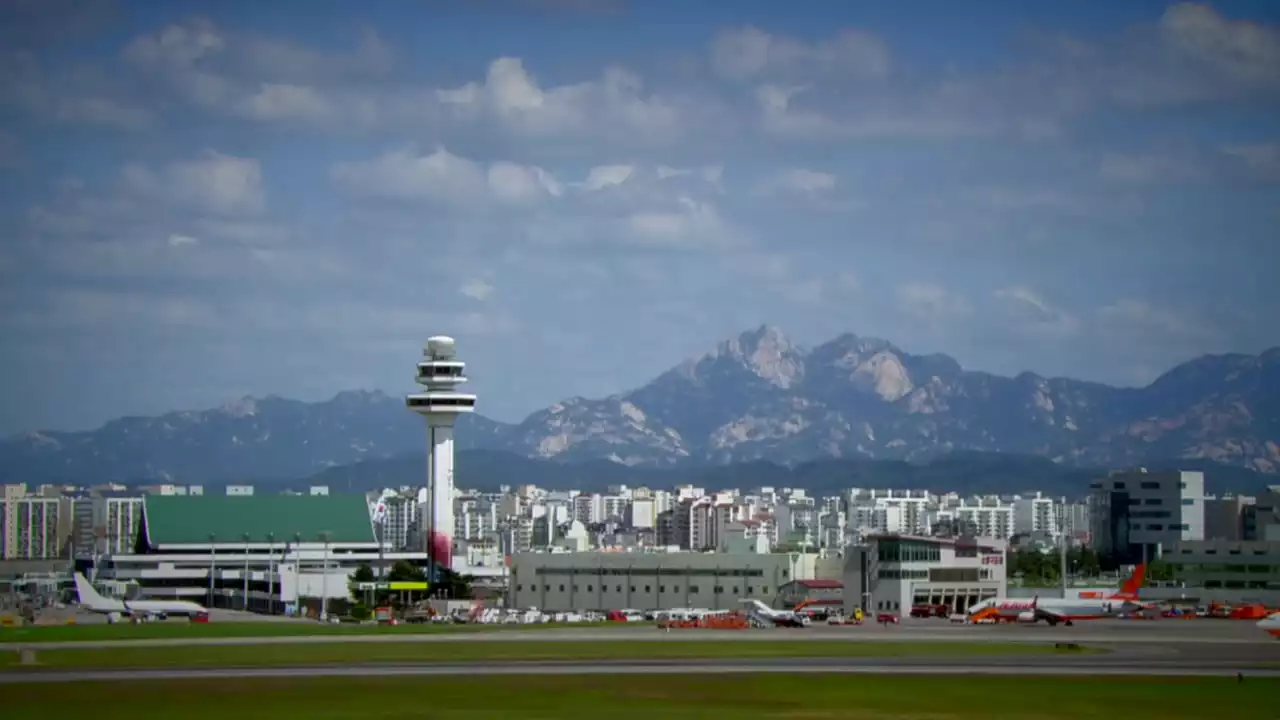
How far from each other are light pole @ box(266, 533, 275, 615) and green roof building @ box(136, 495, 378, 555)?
0.58 ft

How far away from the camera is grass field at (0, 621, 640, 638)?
9844 centimetres

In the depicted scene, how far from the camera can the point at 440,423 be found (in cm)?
16012

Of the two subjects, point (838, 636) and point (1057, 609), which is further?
point (1057, 609)

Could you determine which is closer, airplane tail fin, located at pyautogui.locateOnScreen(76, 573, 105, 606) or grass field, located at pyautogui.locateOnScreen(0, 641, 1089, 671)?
grass field, located at pyautogui.locateOnScreen(0, 641, 1089, 671)

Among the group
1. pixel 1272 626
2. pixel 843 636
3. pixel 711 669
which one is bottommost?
pixel 843 636

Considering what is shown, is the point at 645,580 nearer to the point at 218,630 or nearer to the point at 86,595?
the point at 86,595

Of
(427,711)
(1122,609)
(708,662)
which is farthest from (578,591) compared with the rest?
(427,711)

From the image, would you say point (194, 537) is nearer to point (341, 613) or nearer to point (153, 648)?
point (341, 613)

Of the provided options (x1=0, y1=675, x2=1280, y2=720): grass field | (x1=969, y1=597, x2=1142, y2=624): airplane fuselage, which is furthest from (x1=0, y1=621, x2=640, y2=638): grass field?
(x1=0, y1=675, x2=1280, y2=720): grass field

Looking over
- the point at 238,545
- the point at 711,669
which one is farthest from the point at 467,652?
the point at 238,545

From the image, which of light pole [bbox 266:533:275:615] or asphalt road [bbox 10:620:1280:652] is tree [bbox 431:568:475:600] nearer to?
light pole [bbox 266:533:275:615]

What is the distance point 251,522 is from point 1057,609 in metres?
90.6

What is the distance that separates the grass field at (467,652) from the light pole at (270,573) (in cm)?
6305

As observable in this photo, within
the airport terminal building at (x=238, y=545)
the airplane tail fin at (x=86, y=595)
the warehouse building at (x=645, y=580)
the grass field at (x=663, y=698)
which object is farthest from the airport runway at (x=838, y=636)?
the airport terminal building at (x=238, y=545)
